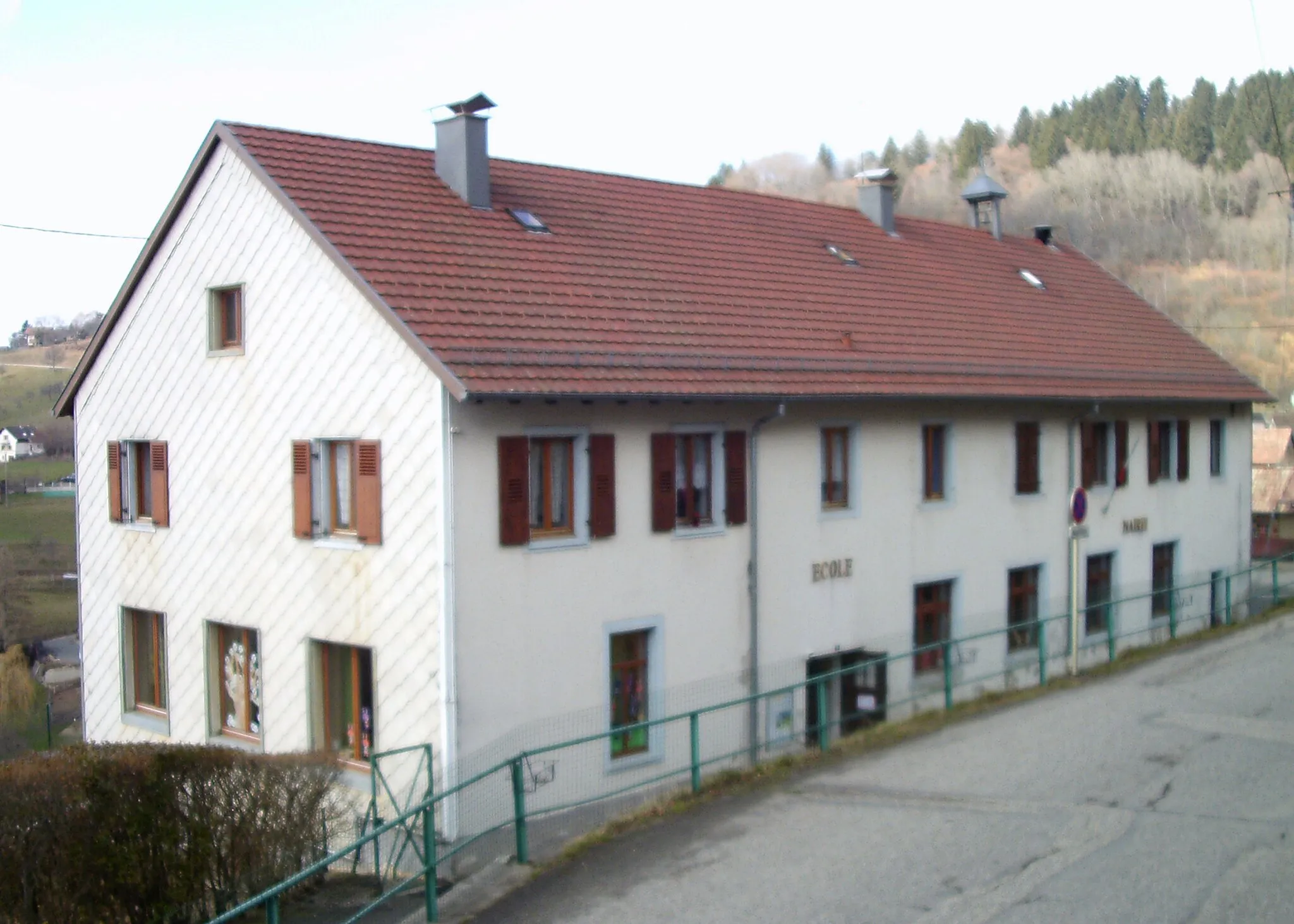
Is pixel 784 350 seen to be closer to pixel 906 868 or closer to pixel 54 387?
pixel 906 868

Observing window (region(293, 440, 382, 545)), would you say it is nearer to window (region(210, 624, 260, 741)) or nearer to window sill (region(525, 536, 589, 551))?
window (region(210, 624, 260, 741))

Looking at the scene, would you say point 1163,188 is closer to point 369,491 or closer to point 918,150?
point 918,150

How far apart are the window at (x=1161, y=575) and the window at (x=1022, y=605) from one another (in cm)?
418

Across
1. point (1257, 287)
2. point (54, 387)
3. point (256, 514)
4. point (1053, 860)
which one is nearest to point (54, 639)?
point (54, 387)

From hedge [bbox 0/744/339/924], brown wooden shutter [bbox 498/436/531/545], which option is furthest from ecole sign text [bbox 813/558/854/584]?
hedge [bbox 0/744/339/924]

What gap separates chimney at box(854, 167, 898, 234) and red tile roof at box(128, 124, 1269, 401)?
1.19 ft

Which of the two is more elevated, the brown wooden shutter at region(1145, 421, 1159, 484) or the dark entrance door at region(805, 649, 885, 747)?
the brown wooden shutter at region(1145, 421, 1159, 484)

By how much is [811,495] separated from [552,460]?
415 cm

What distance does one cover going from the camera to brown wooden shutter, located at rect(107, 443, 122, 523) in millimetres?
17672

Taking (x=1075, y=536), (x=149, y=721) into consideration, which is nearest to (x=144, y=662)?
(x=149, y=721)

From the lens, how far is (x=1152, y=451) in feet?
78.0

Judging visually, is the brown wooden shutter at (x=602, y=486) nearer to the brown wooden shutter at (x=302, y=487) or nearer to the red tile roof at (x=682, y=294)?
the red tile roof at (x=682, y=294)

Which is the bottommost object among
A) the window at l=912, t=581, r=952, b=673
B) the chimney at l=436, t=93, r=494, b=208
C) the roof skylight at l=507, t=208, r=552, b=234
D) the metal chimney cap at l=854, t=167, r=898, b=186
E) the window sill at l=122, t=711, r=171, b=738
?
the window sill at l=122, t=711, r=171, b=738

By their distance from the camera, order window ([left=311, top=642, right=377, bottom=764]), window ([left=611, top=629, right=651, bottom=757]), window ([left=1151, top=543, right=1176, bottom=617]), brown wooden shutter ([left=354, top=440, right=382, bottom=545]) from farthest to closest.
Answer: window ([left=1151, top=543, right=1176, bottom=617])
window ([left=611, top=629, right=651, bottom=757])
window ([left=311, top=642, right=377, bottom=764])
brown wooden shutter ([left=354, top=440, right=382, bottom=545])
